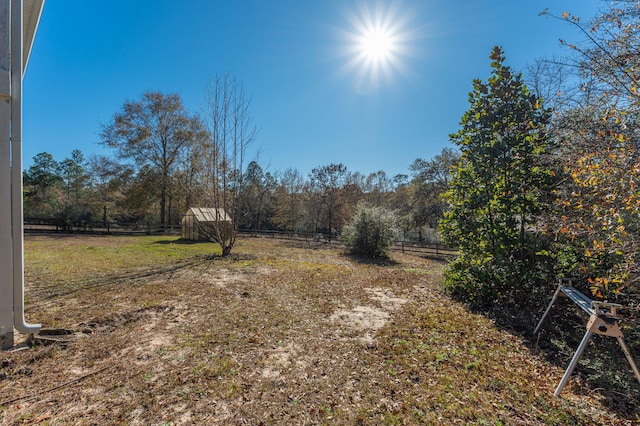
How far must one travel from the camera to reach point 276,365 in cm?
342

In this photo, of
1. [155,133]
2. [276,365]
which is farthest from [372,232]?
[155,133]

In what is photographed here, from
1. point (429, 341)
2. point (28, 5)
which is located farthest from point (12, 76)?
point (429, 341)

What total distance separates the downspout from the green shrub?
13.1 m

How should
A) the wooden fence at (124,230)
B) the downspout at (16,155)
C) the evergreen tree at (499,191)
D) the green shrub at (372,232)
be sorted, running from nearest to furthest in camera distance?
the downspout at (16,155), the evergreen tree at (499,191), the green shrub at (372,232), the wooden fence at (124,230)

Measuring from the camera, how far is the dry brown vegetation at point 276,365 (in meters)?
2.53

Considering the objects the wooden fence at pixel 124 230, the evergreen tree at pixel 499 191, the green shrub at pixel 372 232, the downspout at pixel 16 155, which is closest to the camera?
the downspout at pixel 16 155

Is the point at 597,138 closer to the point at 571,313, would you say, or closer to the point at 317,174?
the point at 571,313

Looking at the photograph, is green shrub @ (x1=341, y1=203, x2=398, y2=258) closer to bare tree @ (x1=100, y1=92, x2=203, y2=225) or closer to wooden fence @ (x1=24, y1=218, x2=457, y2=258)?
wooden fence @ (x1=24, y1=218, x2=457, y2=258)

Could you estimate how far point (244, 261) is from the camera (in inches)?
451

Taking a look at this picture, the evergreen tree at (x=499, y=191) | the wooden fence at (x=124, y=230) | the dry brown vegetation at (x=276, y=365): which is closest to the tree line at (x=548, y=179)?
the evergreen tree at (x=499, y=191)

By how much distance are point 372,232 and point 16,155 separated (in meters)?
13.4

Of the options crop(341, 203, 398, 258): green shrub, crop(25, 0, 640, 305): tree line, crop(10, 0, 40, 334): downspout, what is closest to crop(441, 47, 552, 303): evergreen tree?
crop(25, 0, 640, 305): tree line

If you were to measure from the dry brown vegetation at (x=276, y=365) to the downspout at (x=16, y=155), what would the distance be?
0.84 m

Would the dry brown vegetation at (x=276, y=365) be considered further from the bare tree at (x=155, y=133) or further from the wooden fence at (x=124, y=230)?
the bare tree at (x=155, y=133)
